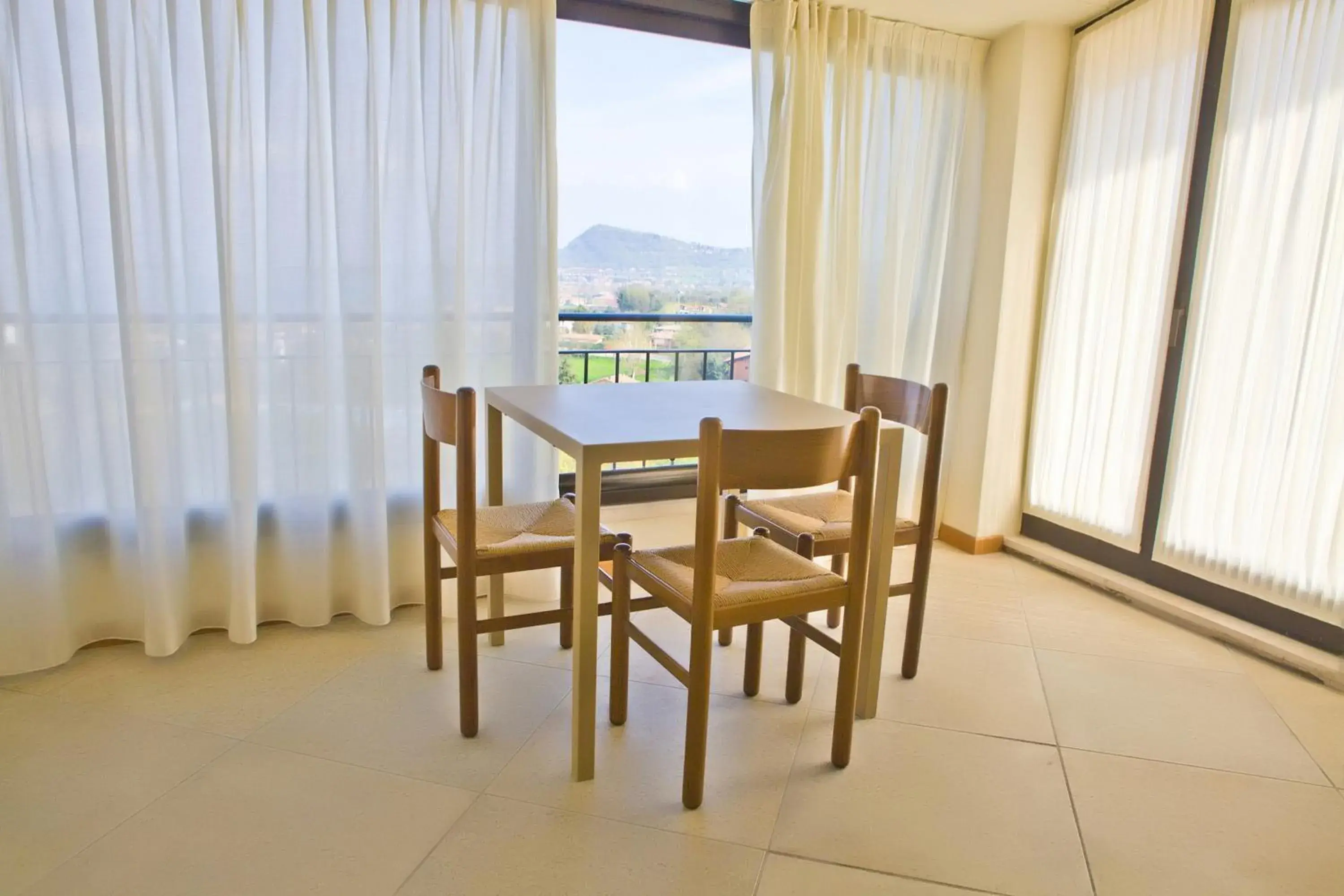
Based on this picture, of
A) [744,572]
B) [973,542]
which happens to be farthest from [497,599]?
[973,542]

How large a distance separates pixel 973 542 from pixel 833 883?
2224 mm

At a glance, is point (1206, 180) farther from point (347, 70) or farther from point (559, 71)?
point (347, 70)

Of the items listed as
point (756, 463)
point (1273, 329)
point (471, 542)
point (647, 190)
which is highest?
point (647, 190)

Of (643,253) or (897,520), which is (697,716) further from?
(643,253)

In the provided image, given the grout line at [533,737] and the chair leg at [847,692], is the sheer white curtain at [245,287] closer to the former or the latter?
the grout line at [533,737]

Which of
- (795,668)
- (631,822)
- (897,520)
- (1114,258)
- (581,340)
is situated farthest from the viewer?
(581,340)

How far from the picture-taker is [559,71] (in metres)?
2.66

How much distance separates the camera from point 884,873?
1.50 meters

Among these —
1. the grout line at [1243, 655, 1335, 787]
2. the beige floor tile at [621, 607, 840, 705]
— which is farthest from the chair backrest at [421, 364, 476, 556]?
the grout line at [1243, 655, 1335, 787]

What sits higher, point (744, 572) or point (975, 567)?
point (744, 572)

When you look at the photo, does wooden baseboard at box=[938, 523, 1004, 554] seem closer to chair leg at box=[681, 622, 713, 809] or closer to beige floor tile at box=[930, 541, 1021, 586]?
beige floor tile at box=[930, 541, 1021, 586]

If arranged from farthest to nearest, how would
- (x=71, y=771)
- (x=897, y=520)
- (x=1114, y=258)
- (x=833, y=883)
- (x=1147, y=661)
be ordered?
1. (x=1114, y=258)
2. (x=1147, y=661)
3. (x=897, y=520)
4. (x=71, y=771)
5. (x=833, y=883)

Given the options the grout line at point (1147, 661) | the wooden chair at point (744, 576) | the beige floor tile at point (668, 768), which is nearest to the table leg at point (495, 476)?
the beige floor tile at point (668, 768)

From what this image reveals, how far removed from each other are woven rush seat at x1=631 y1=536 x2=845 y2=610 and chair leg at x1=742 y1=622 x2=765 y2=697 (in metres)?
0.26
